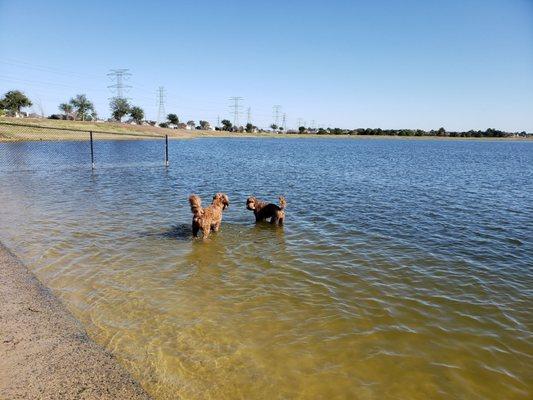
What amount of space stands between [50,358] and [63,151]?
50936mm

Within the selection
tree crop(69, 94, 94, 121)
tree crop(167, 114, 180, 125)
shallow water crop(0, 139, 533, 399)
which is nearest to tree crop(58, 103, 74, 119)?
tree crop(69, 94, 94, 121)

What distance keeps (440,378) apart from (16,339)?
6.65 metres

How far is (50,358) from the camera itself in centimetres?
522

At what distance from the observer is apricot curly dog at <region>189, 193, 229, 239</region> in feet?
38.0

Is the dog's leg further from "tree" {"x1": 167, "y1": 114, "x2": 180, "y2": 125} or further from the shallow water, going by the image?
"tree" {"x1": 167, "y1": 114, "x2": 180, "y2": 125}

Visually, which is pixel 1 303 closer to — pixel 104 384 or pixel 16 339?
pixel 16 339

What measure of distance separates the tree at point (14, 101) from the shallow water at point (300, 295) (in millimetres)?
105940

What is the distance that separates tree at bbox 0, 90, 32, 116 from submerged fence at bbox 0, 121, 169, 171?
35.5 m

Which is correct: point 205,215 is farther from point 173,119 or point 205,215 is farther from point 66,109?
point 173,119

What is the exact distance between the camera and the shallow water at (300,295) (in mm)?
5512

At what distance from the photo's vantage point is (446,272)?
32.0 feet

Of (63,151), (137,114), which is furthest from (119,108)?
(63,151)

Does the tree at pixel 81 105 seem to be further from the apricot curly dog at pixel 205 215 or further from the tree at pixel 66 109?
the apricot curly dog at pixel 205 215

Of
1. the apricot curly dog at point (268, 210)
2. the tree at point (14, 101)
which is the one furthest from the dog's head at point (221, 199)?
the tree at point (14, 101)
